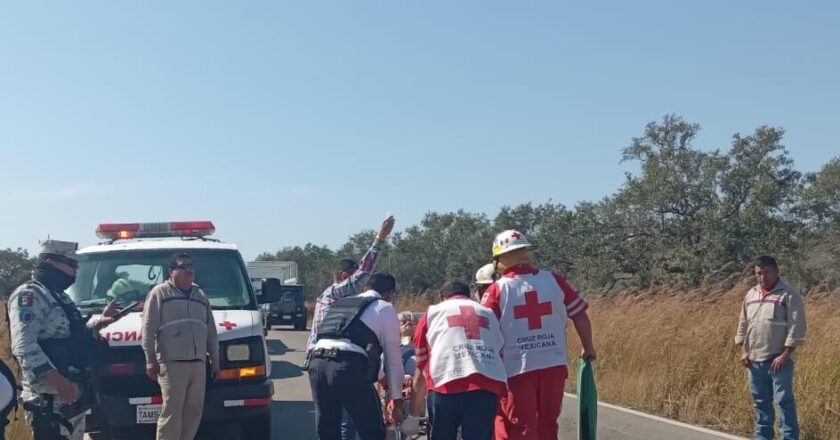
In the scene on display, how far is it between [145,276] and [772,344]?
614 cm

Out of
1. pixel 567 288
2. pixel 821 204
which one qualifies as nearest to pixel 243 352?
pixel 567 288

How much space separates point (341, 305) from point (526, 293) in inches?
54.6

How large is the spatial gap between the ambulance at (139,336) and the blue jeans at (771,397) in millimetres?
4626

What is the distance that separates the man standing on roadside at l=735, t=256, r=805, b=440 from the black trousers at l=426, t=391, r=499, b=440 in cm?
383

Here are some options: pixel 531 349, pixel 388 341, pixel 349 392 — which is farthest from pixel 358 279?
pixel 531 349

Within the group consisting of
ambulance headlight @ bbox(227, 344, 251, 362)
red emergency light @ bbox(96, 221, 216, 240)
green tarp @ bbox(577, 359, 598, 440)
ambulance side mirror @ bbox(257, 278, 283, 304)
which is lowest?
green tarp @ bbox(577, 359, 598, 440)

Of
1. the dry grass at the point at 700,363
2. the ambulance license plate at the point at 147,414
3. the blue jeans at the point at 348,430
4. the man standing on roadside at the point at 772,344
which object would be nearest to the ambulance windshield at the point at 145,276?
the ambulance license plate at the point at 147,414

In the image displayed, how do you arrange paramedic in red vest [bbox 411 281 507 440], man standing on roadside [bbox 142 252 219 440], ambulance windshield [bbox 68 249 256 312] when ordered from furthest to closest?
ambulance windshield [bbox 68 249 256 312]
man standing on roadside [bbox 142 252 219 440]
paramedic in red vest [bbox 411 281 507 440]

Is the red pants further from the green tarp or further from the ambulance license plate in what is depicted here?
the ambulance license plate

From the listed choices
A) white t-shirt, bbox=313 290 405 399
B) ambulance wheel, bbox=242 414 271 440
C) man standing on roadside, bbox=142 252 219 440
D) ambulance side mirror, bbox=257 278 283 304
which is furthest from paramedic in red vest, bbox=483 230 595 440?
ambulance side mirror, bbox=257 278 283 304

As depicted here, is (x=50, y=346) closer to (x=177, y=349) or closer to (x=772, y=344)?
(x=177, y=349)

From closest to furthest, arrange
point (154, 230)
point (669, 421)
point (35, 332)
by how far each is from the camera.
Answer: point (35, 332)
point (154, 230)
point (669, 421)

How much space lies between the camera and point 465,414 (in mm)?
5738

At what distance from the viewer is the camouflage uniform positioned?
6371mm
